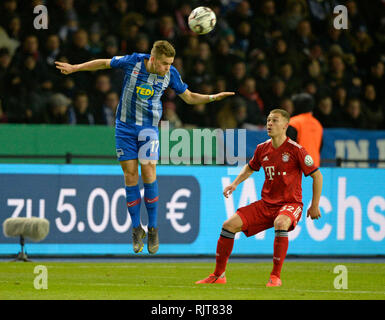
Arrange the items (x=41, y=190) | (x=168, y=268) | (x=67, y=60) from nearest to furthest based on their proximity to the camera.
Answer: (x=168, y=268)
(x=41, y=190)
(x=67, y=60)

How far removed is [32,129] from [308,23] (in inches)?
266

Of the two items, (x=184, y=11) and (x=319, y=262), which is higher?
(x=184, y=11)

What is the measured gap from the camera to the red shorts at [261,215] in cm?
855

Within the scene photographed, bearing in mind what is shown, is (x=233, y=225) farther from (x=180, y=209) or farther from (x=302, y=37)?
(x=302, y=37)

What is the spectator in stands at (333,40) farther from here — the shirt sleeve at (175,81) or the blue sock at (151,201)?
the blue sock at (151,201)

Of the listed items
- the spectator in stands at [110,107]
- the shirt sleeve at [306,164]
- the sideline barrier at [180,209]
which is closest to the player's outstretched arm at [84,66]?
the shirt sleeve at [306,164]

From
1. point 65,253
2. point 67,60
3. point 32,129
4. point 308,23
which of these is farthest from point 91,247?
point 308,23

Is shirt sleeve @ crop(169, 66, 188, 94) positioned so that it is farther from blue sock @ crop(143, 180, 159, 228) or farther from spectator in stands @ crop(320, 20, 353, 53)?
spectator in stands @ crop(320, 20, 353, 53)

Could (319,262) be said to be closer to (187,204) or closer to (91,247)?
(187,204)

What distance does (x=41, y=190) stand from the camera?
1198 cm

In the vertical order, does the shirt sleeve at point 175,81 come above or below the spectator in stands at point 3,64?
below

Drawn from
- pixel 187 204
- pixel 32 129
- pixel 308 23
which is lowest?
pixel 187 204

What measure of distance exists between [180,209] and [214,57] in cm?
377

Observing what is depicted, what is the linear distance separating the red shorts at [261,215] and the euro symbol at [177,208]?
3705 mm
